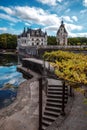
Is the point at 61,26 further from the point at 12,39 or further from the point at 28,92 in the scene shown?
the point at 28,92

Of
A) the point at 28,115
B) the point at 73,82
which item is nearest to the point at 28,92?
the point at 28,115

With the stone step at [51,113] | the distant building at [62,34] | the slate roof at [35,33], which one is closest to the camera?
the stone step at [51,113]

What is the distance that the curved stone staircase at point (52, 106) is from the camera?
12817mm

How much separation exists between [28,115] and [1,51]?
4055 inches

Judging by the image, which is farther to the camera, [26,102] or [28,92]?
[28,92]

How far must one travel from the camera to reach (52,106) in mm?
14406

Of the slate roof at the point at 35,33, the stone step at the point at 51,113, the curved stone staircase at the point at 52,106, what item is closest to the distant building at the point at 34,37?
the slate roof at the point at 35,33

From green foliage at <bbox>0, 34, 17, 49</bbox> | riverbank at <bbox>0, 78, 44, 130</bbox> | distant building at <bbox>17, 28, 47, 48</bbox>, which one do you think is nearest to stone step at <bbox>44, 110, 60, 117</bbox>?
riverbank at <bbox>0, 78, 44, 130</bbox>

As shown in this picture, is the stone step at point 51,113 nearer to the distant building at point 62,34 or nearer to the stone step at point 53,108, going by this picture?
the stone step at point 53,108

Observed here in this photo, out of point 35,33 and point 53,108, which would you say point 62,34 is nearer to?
point 35,33

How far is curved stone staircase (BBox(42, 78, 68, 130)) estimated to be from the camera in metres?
12.8

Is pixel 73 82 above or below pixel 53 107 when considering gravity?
above

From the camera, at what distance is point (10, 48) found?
118188 mm

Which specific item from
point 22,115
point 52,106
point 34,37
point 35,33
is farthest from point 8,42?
point 52,106
